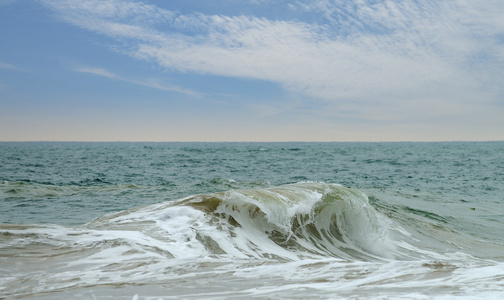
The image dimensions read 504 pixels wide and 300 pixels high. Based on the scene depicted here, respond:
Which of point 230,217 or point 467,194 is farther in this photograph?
point 467,194

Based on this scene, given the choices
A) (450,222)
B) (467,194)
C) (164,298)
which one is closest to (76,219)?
(164,298)

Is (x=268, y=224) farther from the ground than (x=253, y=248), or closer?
farther from the ground

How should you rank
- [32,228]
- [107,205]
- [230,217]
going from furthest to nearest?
[107,205] < [230,217] < [32,228]

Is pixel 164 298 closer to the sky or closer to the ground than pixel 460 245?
closer to the sky

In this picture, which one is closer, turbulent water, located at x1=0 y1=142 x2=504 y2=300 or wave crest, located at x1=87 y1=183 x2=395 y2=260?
turbulent water, located at x1=0 y1=142 x2=504 y2=300

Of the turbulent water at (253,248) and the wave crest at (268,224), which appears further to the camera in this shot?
the wave crest at (268,224)

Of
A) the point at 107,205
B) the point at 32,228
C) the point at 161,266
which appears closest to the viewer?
the point at 161,266

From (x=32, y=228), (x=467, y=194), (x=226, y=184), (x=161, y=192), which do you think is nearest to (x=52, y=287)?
(x=32, y=228)

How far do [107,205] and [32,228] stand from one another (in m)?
6.56

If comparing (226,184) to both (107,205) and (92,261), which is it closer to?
(107,205)

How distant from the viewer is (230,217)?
261 inches

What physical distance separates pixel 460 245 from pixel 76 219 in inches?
310

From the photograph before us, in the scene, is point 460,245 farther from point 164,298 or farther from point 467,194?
→ point 467,194

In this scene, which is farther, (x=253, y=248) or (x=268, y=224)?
(x=268, y=224)
